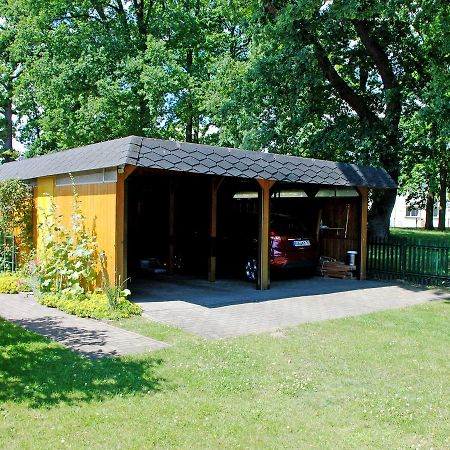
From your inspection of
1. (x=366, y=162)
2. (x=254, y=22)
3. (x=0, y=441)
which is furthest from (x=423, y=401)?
(x=254, y=22)

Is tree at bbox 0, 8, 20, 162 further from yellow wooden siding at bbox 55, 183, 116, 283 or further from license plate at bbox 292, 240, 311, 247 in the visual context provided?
license plate at bbox 292, 240, 311, 247

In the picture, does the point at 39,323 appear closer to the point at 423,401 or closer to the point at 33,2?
the point at 423,401

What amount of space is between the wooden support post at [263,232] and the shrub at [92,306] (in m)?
3.54

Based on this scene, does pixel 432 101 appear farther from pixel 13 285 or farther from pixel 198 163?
pixel 13 285

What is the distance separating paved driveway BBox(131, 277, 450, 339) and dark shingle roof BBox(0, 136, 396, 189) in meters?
2.56

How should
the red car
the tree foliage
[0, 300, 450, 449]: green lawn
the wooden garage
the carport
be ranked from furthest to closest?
the tree foliage
the red car
the carport
the wooden garage
[0, 300, 450, 449]: green lawn

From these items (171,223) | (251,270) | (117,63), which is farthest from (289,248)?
(117,63)

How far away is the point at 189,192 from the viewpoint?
53.0 feet

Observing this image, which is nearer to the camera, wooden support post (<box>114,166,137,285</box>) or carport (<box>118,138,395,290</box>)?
wooden support post (<box>114,166,137,285</box>)

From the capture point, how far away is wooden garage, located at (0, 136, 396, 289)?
9672 mm

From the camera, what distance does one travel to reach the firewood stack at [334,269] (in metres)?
14.1

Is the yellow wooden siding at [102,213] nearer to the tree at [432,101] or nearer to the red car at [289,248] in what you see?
the red car at [289,248]

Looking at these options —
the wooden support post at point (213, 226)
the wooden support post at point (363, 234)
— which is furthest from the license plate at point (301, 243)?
the wooden support post at point (213, 226)

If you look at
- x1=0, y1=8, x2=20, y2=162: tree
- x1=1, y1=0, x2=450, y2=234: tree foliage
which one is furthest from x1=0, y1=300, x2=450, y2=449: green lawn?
x1=0, y1=8, x2=20, y2=162: tree
